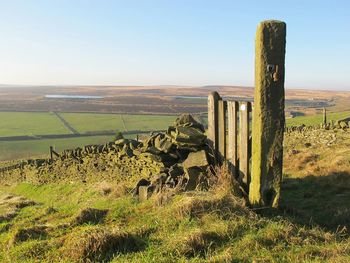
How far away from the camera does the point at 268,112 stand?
6953 millimetres

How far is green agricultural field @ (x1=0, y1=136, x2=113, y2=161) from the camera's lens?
4312 centimetres

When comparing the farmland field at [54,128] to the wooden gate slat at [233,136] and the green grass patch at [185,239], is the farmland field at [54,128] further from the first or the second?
the green grass patch at [185,239]

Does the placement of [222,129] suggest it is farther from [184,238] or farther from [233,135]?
[184,238]

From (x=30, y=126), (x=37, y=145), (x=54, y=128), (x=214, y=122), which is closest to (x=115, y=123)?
(x=54, y=128)

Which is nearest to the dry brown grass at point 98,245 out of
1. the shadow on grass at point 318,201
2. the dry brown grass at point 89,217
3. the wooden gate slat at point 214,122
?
the dry brown grass at point 89,217

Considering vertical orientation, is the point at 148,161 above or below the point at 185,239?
below

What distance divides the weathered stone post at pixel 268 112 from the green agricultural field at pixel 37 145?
37.8m

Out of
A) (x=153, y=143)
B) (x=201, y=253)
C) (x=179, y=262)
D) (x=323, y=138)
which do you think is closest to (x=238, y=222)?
(x=201, y=253)

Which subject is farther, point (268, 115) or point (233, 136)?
point (233, 136)

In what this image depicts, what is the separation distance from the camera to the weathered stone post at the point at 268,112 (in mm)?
6801

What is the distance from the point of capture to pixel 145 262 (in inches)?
180

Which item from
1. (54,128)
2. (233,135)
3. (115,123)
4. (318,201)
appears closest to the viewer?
(233,135)

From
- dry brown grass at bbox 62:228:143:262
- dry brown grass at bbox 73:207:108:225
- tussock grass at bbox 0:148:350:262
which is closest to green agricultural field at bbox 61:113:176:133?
tussock grass at bbox 0:148:350:262

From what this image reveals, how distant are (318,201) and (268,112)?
312 centimetres
